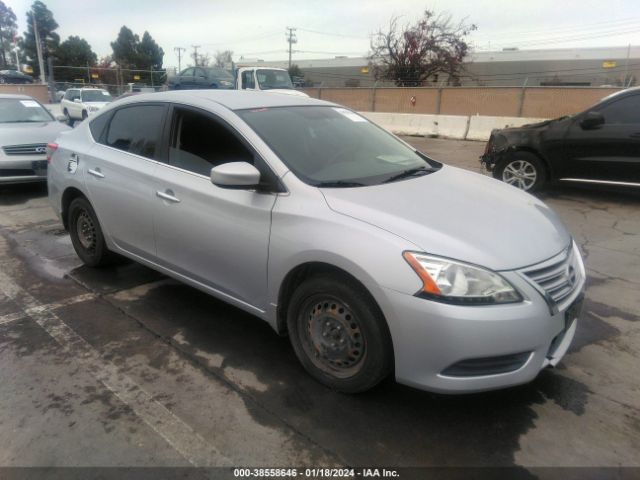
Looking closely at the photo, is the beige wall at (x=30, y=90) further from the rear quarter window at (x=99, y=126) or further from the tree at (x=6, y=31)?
the tree at (x=6, y=31)

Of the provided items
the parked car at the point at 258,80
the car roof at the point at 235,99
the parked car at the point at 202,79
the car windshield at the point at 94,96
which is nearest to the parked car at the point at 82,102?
the car windshield at the point at 94,96

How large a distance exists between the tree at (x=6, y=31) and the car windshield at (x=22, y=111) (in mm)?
86885

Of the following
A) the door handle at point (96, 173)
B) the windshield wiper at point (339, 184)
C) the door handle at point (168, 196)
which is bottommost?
the door handle at point (168, 196)

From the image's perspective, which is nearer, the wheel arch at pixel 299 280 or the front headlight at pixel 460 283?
the front headlight at pixel 460 283

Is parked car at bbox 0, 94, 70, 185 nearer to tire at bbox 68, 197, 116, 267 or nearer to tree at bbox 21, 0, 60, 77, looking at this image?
tire at bbox 68, 197, 116, 267

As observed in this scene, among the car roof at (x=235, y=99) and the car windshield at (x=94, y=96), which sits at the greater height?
the car roof at (x=235, y=99)

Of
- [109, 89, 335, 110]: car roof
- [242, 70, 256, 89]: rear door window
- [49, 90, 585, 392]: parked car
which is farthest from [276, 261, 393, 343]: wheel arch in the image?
[242, 70, 256, 89]: rear door window

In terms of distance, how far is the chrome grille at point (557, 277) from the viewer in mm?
2535

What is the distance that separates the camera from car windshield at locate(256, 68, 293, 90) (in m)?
16.7

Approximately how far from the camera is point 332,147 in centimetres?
349

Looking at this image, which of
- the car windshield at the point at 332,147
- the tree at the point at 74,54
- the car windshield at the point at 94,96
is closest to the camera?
the car windshield at the point at 332,147

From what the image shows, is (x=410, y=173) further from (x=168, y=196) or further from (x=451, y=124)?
(x=451, y=124)

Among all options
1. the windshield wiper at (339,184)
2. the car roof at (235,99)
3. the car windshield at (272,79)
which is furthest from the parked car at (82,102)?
the windshield wiper at (339,184)

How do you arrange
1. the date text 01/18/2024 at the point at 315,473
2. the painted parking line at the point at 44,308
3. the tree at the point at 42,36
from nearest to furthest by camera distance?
the date text 01/18/2024 at the point at 315,473, the painted parking line at the point at 44,308, the tree at the point at 42,36
